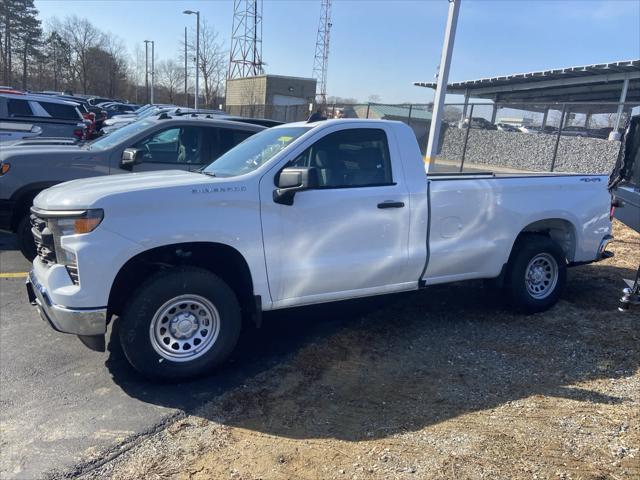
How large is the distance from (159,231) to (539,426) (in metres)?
2.92

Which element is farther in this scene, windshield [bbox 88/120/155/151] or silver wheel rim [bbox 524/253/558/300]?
windshield [bbox 88/120/155/151]

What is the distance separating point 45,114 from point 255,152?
1057cm

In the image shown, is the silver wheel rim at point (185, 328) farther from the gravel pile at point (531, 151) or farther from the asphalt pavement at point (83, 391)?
the gravel pile at point (531, 151)

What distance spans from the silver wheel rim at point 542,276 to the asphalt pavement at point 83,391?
1893 mm

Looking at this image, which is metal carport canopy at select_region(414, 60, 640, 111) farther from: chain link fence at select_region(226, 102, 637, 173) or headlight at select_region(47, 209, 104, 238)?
headlight at select_region(47, 209, 104, 238)

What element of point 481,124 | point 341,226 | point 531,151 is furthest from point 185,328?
point 481,124

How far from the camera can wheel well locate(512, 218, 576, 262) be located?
548 cm

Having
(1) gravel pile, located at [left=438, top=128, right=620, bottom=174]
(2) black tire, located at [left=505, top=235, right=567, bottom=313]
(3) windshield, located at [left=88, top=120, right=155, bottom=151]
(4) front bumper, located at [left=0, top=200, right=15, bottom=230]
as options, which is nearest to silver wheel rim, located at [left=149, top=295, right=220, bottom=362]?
(2) black tire, located at [left=505, top=235, right=567, bottom=313]

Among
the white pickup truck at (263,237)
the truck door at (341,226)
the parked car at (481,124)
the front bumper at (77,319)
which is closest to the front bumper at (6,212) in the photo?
the white pickup truck at (263,237)

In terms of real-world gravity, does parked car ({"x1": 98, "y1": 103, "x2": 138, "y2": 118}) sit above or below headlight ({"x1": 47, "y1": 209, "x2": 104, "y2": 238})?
above

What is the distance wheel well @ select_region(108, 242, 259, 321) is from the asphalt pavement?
1.74 feet

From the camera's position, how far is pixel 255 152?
4582 mm

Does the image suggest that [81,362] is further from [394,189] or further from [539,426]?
[539,426]

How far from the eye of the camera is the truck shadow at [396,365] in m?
3.56
